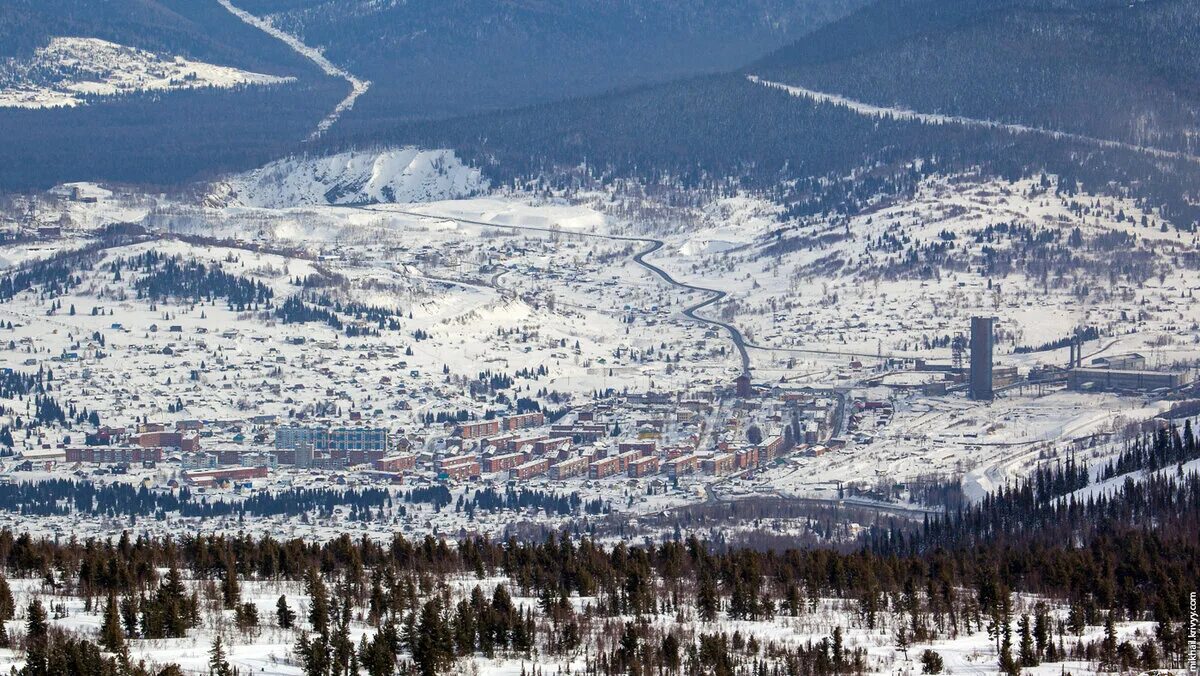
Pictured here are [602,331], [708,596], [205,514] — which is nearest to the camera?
[708,596]

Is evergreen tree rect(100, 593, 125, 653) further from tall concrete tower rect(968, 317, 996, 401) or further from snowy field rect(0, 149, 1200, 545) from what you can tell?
tall concrete tower rect(968, 317, 996, 401)

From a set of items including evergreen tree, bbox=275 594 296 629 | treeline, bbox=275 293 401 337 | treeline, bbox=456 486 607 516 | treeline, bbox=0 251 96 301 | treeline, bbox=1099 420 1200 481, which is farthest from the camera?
treeline, bbox=0 251 96 301

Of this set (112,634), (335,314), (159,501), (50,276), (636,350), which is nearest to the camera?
(112,634)

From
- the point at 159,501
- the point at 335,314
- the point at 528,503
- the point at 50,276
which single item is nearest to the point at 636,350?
the point at 335,314

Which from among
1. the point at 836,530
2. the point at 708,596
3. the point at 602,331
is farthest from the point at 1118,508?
the point at 602,331

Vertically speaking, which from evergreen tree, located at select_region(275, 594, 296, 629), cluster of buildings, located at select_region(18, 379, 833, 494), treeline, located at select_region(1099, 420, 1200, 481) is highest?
evergreen tree, located at select_region(275, 594, 296, 629)

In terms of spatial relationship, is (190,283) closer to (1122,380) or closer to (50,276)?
(50,276)

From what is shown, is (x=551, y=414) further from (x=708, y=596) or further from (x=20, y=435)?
(x=708, y=596)

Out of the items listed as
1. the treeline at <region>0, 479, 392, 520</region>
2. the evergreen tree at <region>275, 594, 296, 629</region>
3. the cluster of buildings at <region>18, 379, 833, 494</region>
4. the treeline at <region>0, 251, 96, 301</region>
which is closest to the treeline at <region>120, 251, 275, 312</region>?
the treeline at <region>0, 251, 96, 301</region>
